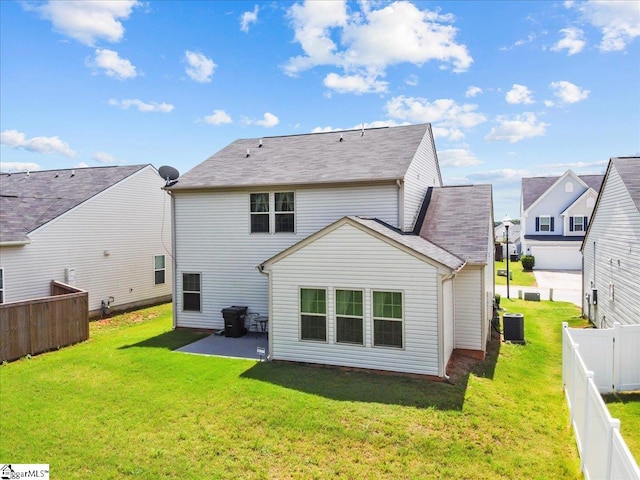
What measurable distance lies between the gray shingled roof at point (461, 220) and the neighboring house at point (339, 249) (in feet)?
0.22

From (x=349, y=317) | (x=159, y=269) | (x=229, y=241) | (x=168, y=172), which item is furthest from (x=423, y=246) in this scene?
(x=159, y=269)

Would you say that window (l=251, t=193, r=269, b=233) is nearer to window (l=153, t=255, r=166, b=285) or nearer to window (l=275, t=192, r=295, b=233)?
window (l=275, t=192, r=295, b=233)

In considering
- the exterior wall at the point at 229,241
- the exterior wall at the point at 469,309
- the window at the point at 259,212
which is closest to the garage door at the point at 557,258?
the exterior wall at the point at 469,309

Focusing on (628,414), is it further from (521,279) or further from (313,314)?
(521,279)

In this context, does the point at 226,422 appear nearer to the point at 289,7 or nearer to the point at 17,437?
the point at 17,437

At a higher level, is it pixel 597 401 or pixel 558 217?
pixel 558 217

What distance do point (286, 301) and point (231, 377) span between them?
8.08 ft

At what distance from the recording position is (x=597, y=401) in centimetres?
553

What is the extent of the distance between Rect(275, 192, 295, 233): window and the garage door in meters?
31.4

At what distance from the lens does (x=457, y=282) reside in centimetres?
1220

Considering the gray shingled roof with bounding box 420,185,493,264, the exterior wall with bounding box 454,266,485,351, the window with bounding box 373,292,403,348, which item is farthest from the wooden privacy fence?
the exterior wall with bounding box 454,266,485,351

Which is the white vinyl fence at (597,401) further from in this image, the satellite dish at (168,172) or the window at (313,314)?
the satellite dish at (168,172)

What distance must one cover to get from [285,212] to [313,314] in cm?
465

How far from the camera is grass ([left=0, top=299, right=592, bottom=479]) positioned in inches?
259
